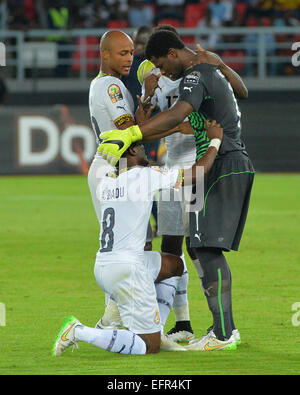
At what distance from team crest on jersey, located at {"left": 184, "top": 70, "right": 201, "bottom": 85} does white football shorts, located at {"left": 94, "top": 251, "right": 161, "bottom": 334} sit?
1.21 m

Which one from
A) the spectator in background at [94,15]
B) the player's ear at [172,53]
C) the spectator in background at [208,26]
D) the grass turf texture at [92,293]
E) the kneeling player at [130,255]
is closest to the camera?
the grass turf texture at [92,293]

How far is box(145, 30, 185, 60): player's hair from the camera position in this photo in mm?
5805

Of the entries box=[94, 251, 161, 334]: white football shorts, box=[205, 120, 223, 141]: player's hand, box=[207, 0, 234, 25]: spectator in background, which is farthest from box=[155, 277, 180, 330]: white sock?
box=[207, 0, 234, 25]: spectator in background

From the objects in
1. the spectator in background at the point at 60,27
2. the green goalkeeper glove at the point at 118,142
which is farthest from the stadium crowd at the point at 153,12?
the green goalkeeper glove at the point at 118,142

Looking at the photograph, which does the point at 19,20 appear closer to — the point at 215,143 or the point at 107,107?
the point at 107,107

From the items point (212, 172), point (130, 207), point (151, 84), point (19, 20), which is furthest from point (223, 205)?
point (19, 20)

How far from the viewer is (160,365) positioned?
534 cm

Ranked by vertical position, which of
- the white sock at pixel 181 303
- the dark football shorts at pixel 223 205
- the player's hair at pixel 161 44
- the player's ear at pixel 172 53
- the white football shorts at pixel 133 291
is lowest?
the white sock at pixel 181 303

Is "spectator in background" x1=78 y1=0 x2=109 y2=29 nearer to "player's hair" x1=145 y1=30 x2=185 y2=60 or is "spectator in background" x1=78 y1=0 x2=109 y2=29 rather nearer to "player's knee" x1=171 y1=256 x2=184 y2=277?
"player's hair" x1=145 y1=30 x2=185 y2=60

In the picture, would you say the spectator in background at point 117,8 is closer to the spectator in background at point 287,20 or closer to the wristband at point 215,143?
the spectator in background at point 287,20

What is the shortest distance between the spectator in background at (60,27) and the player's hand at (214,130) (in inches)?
643

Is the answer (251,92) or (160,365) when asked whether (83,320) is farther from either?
(251,92)

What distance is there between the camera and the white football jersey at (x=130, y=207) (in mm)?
5621
